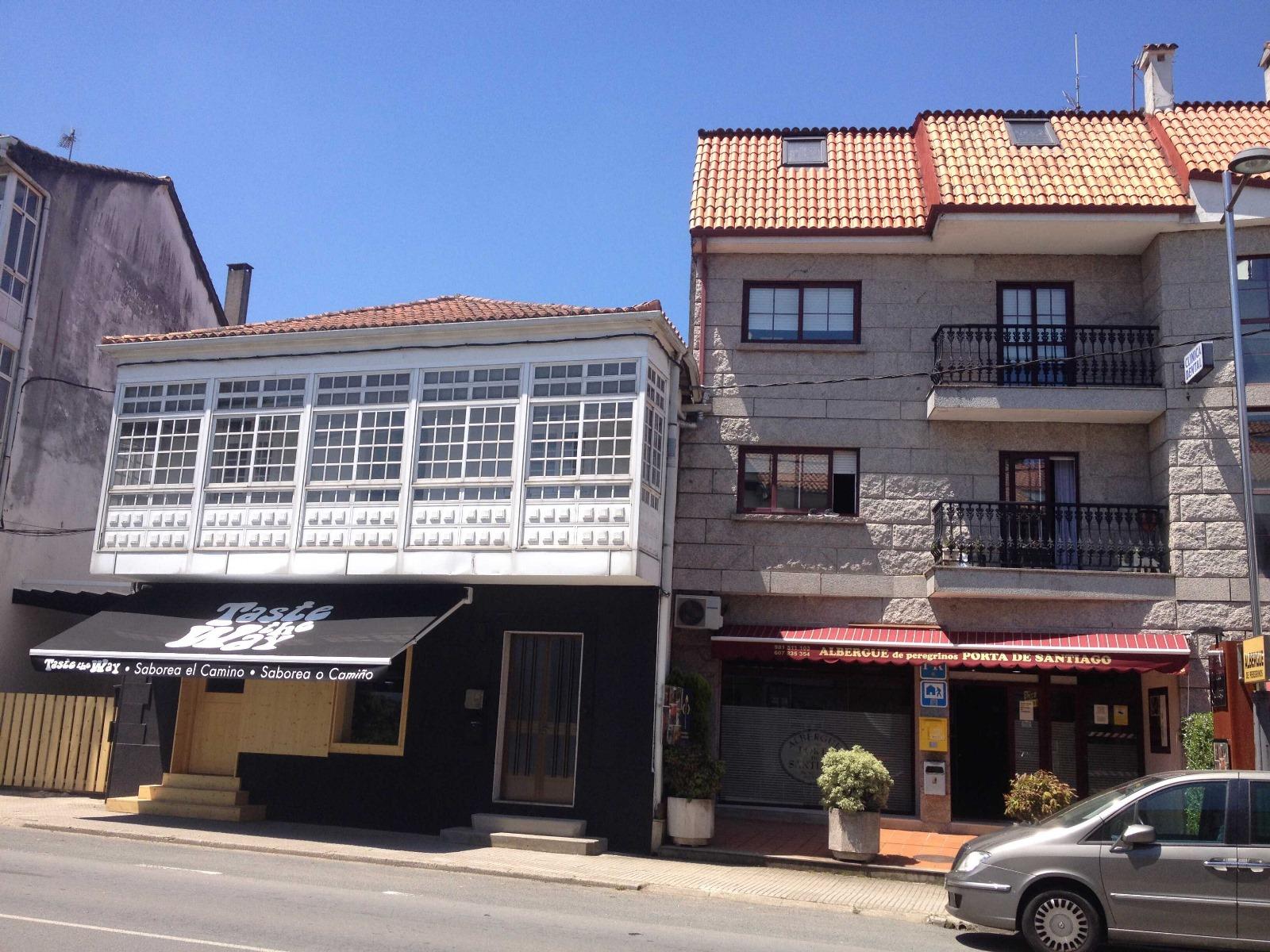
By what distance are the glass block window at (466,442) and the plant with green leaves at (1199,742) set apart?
31.1 ft

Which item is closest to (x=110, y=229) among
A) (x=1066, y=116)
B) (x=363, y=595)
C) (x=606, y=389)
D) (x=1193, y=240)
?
(x=363, y=595)

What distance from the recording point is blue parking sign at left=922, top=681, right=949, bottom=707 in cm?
1577

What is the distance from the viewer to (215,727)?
54.5 feet

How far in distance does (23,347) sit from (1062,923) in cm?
1999

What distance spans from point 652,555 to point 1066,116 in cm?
1111

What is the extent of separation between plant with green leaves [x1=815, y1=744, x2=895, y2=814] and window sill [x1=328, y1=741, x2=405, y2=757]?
19.0 ft

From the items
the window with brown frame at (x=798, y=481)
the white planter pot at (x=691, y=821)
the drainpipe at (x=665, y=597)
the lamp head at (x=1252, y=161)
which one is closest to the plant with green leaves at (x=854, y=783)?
the white planter pot at (x=691, y=821)

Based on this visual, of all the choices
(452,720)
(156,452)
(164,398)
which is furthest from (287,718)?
(164,398)

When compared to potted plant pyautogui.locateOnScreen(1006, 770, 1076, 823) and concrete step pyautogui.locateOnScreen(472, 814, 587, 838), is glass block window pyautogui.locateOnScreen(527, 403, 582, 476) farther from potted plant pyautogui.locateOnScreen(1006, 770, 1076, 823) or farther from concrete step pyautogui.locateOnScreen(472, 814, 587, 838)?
potted plant pyautogui.locateOnScreen(1006, 770, 1076, 823)

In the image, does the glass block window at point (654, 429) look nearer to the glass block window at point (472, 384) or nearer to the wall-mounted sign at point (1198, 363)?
the glass block window at point (472, 384)

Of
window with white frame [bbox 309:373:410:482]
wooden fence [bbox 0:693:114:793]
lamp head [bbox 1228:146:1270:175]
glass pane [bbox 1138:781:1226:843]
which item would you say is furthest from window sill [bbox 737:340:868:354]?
wooden fence [bbox 0:693:114:793]

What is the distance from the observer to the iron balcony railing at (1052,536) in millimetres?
16172

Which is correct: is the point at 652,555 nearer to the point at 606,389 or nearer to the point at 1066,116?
the point at 606,389

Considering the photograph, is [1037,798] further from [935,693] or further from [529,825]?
[529,825]
